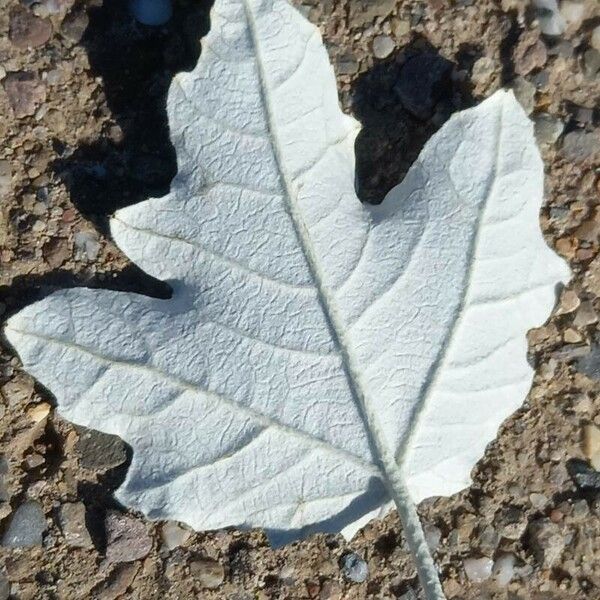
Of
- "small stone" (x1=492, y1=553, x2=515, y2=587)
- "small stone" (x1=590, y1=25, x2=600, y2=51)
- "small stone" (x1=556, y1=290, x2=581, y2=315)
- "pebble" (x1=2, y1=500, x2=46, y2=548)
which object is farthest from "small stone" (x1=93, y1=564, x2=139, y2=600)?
"small stone" (x1=590, y1=25, x2=600, y2=51)

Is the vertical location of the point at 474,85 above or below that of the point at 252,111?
below

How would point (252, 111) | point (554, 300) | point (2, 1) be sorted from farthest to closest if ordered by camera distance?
1. point (2, 1)
2. point (554, 300)
3. point (252, 111)

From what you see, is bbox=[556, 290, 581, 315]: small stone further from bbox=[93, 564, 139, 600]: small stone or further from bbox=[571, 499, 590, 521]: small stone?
bbox=[93, 564, 139, 600]: small stone

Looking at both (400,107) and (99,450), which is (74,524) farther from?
(400,107)

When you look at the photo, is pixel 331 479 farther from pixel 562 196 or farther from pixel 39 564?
pixel 562 196

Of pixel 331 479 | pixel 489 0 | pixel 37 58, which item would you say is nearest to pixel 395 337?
pixel 331 479

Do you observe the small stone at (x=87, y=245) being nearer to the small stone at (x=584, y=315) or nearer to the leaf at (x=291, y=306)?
the leaf at (x=291, y=306)
